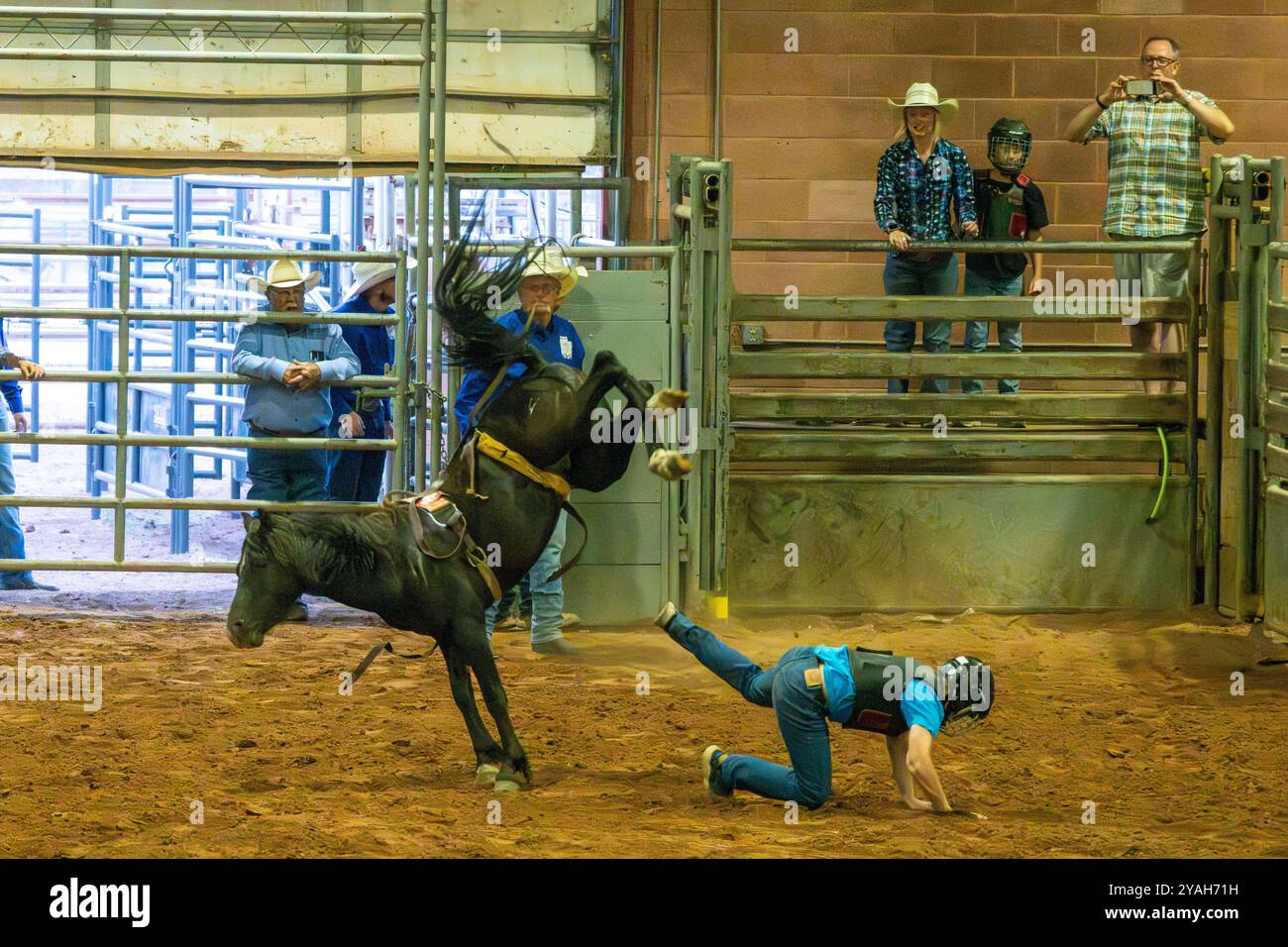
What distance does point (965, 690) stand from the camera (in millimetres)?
5102

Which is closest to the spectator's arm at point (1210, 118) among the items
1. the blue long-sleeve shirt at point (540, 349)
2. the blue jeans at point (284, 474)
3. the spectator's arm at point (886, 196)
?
the spectator's arm at point (886, 196)

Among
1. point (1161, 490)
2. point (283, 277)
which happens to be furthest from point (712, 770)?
point (1161, 490)

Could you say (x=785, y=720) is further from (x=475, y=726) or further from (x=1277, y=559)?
(x=1277, y=559)

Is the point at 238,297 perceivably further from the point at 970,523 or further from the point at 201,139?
the point at 970,523

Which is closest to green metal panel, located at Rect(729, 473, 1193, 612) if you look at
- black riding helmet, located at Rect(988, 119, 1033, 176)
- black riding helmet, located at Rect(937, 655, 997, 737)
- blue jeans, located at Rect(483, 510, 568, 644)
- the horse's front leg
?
blue jeans, located at Rect(483, 510, 568, 644)

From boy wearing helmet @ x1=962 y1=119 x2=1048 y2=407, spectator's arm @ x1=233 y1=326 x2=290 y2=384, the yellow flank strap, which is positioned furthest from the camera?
boy wearing helmet @ x1=962 y1=119 x2=1048 y2=407

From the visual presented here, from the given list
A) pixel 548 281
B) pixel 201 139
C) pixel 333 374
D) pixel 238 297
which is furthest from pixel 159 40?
pixel 548 281

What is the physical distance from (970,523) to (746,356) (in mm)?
1449

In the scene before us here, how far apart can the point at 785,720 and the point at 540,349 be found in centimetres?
296

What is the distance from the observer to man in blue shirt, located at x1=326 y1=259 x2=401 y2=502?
349 inches

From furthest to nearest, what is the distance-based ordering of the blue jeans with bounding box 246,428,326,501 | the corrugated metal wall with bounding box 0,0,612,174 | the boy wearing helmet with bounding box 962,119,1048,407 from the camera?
the corrugated metal wall with bounding box 0,0,612,174, the boy wearing helmet with bounding box 962,119,1048,407, the blue jeans with bounding box 246,428,326,501

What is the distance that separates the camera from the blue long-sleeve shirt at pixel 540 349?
7.60 meters

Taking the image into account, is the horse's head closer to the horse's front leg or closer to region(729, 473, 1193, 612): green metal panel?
the horse's front leg

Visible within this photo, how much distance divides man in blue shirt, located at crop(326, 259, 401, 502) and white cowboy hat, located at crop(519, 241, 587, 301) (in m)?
1.57
